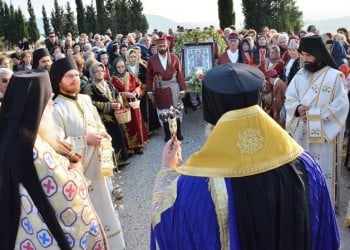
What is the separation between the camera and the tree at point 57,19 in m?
38.2

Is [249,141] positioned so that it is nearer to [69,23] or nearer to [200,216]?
[200,216]

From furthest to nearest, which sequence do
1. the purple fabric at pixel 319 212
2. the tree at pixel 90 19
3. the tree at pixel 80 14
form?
the tree at pixel 80 14, the tree at pixel 90 19, the purple fabric at pixel 319 212

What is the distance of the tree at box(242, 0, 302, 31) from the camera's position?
2267 centimetres

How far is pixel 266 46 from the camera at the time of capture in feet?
33.8

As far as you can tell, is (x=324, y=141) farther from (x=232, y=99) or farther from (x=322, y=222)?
(x=232, y=99)

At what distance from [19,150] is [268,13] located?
2177cm

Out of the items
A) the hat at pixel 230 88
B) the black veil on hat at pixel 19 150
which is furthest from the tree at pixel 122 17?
the hat at pixel 230 88

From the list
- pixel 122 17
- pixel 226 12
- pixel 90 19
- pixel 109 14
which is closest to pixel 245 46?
pixel 226 12

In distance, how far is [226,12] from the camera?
2264 cm

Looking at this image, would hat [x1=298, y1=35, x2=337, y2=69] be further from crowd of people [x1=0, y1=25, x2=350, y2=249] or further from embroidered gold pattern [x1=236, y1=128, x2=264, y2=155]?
embroidered gold pattern [x1=236, y1=128, x2=264, y2=155]

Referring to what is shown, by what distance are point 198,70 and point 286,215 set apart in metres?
7.77

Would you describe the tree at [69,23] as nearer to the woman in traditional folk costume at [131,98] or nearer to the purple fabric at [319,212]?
the woman in traditional folk costume at [131,98]

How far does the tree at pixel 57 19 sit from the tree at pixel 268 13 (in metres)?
19.6

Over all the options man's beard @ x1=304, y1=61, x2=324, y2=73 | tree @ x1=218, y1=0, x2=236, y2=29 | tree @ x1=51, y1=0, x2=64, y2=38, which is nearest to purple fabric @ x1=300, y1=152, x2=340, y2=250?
man's beard @ x1=304, y1=61, x2=324, y2=73
